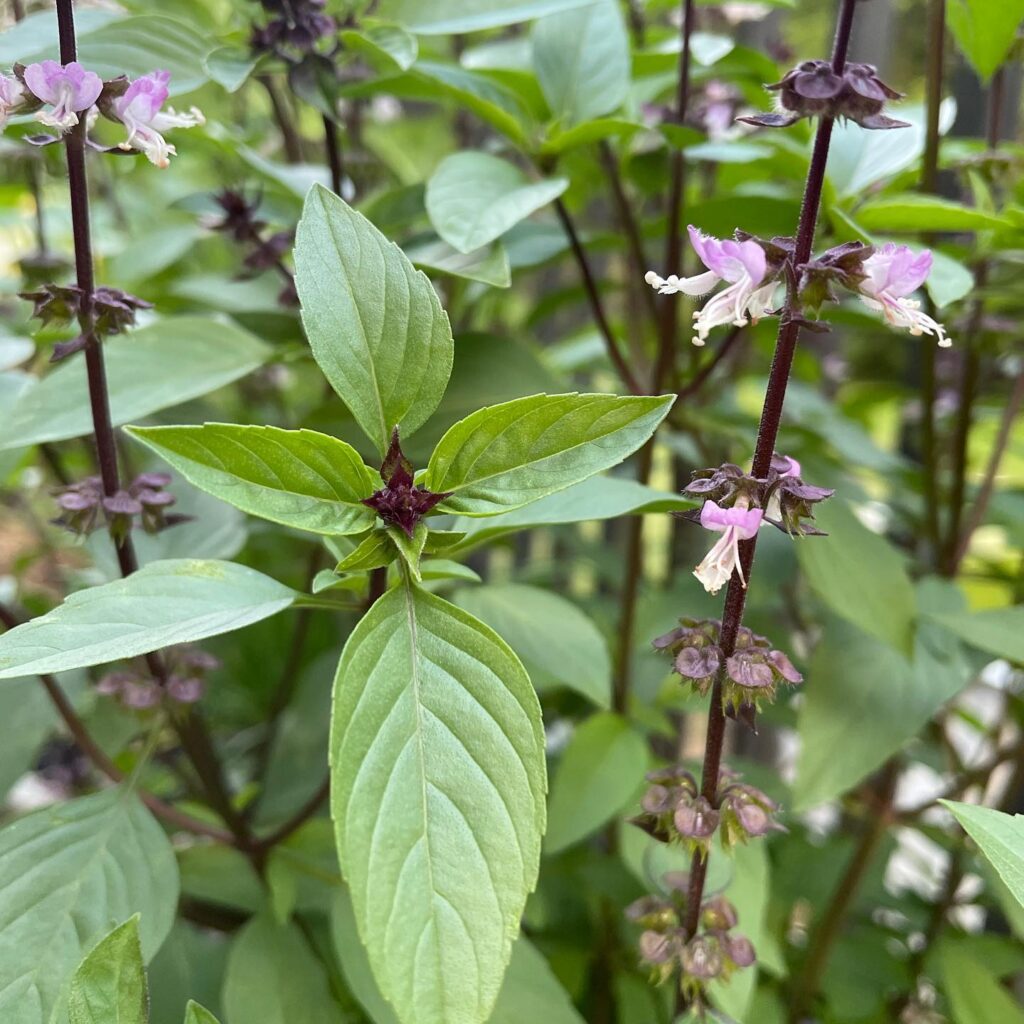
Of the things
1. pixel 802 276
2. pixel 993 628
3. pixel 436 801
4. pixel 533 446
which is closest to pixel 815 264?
pixel 802 276

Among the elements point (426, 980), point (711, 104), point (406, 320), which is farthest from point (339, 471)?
point (711, 104)

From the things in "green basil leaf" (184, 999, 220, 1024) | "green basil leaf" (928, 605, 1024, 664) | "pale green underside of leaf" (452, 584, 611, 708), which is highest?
"green basil leaf" (928, 605, 1024, 664)

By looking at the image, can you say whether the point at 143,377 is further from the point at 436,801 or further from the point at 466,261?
the point at 436,801

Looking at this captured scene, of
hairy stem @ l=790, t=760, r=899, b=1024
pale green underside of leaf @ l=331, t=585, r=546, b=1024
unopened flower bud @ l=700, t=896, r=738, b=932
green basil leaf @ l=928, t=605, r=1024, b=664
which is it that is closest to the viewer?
pale green underside of leaf @ l=331, t=585, r=546, b=1024

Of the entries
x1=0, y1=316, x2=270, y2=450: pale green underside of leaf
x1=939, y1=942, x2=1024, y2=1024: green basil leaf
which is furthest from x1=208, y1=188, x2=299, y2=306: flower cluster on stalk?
x1=939, y1=942, x2=1024, y2=1024: green basil leaf

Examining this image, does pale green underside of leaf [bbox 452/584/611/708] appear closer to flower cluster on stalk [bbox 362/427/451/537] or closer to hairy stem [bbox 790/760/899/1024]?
flower cluster on stalk [bbox 362/427/451/537]

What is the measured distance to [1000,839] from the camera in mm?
330

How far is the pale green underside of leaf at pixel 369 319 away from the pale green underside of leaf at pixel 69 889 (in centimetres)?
24

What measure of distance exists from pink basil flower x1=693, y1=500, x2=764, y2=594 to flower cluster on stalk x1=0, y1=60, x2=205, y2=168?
0.26 meters

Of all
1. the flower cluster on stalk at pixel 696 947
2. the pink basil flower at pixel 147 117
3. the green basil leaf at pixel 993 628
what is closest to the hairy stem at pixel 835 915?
the green basil leaf at pixel 993 628

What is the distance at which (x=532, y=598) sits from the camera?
1.94 ft

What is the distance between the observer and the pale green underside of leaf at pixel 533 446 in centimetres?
34

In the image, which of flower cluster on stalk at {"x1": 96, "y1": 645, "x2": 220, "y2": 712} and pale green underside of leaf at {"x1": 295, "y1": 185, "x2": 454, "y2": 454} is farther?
flower cluster on stalk at {"x1": 96, "y1": 645, "x2": 220, "y2": 712}

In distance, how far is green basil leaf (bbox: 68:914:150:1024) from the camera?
0.33 metres
